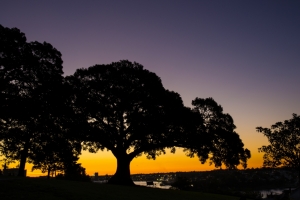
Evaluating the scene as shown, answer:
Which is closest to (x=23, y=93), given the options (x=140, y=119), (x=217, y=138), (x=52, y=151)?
(x=52, y=151)

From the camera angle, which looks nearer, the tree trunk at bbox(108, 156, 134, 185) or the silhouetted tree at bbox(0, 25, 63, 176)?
the silhouetted tree at bbox(0, 25, 63, 176)

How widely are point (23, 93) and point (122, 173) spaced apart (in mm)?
19033

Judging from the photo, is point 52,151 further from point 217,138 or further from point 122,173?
point 217,138

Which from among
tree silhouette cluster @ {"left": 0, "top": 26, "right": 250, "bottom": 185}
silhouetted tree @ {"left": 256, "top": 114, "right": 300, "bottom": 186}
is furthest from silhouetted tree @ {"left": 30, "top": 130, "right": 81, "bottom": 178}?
silhouetted tree @ {"left": 256, "top": 114, "right": 300, "bottom": 186}

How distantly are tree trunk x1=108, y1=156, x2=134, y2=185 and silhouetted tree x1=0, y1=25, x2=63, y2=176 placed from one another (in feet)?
47.5

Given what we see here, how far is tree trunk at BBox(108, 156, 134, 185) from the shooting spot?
41.7 metres

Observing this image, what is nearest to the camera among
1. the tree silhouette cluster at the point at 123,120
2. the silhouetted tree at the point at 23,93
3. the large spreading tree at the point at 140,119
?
the silhouetted tree at the point at 23,93

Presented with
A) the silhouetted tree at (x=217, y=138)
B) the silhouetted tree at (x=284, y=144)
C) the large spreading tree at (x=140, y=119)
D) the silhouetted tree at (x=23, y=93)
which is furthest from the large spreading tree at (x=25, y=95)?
the silhouetted tree at (x=284, y=144)

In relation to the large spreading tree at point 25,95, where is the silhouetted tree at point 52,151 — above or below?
below

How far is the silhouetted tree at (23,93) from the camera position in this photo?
91.8 ft

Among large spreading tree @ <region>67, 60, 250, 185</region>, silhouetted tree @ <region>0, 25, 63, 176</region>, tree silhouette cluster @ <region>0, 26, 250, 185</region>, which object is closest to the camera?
silhouetted tree @ <region>0, 25, 63, 176</region>

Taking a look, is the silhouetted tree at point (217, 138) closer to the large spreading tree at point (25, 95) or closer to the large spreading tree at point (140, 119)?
the large spreading tree at point (140, 119)

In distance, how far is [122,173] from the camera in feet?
139

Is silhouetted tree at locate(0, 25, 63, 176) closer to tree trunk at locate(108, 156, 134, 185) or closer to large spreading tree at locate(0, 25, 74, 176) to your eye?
large spreading tree at locate(0, 25, 74, 176)
